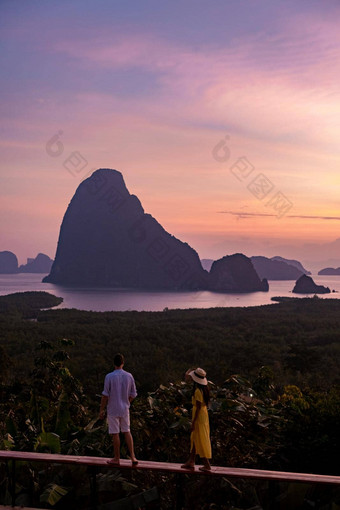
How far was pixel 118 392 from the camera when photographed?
6.47 metres

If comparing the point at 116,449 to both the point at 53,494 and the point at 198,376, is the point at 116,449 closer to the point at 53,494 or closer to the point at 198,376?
the point at 53,494

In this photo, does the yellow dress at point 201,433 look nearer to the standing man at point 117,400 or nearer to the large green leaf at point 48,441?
the standing man at point 117,400

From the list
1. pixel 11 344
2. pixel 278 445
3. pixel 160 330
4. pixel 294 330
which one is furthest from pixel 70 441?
A: pixel 294 330

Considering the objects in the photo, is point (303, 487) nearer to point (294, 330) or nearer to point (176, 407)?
point (176, 407)

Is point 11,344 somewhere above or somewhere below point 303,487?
below

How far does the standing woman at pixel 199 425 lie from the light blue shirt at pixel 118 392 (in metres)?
0.79

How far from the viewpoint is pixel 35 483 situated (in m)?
6.87

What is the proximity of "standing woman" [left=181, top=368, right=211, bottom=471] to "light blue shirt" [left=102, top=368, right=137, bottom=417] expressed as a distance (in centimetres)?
79

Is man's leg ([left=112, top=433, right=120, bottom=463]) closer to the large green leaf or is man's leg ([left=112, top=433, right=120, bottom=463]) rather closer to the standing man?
the standing man

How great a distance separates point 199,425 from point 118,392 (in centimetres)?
106

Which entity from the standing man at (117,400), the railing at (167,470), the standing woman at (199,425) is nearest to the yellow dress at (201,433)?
the standing woman at (199,425)

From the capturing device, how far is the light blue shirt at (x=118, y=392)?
646cm

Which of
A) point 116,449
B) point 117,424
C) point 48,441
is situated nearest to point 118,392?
point 117,424

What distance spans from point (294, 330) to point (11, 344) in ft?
126
